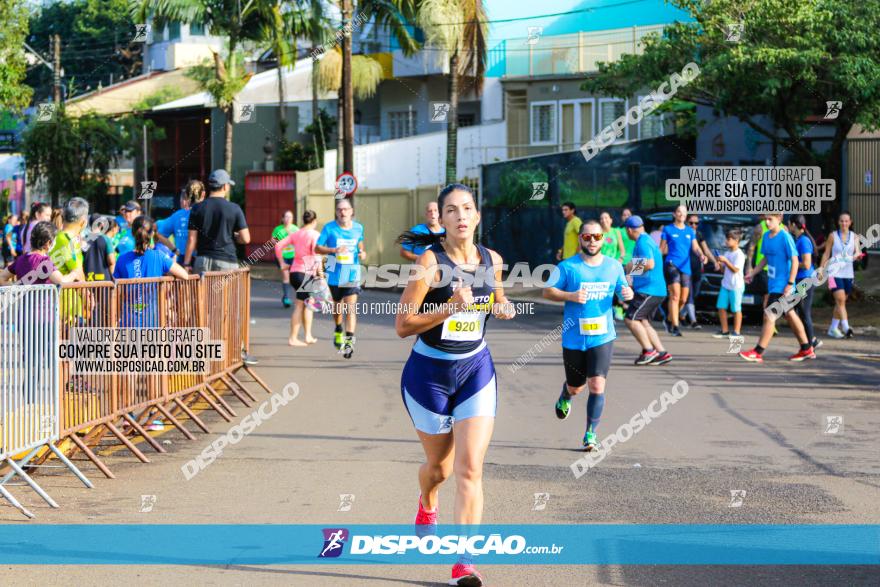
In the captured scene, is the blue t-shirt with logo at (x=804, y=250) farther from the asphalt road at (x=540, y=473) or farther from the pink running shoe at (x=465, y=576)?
the pink running shoe at (x=465, y=576)

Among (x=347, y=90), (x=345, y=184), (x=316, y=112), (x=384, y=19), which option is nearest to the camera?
(x=345, y=184)

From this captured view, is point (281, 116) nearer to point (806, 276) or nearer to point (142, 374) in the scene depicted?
point (806, 276)

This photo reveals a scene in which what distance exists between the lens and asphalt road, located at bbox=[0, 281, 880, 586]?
6.21 metres

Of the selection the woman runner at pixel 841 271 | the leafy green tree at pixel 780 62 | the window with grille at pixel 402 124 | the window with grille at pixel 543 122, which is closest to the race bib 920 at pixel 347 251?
the woman runner at pixel 841 271

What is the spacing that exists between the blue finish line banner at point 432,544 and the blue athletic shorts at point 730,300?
10945mm

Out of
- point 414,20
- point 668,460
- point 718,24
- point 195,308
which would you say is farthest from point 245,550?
point 414,20

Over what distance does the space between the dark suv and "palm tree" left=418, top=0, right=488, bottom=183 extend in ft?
43.2

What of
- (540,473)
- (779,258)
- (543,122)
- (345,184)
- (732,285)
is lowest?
(540,473)

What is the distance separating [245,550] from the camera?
21.7 ft

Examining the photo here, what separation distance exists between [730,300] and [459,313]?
12.6 m

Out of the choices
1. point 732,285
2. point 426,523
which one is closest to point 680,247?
point 732,285

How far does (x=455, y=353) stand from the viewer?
612 centimetres

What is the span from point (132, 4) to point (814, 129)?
2152 cm

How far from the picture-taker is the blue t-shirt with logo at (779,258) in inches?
579
